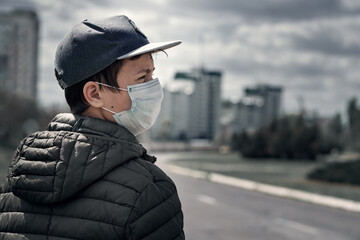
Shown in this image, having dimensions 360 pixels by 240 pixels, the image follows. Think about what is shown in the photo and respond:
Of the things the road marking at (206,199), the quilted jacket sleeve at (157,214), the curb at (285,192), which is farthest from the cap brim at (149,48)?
the road marking at (206,199)

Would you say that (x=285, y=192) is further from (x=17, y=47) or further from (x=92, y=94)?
(x=17, y=47)

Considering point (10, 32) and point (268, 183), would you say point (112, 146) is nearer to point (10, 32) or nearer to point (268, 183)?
point (268, 183)

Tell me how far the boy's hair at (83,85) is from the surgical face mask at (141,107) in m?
0.03

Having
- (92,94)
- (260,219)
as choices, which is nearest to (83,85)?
(92,94)

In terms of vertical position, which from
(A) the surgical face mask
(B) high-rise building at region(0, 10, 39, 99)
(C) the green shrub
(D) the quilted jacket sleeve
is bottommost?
(C) the green shrub

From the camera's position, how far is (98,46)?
74.9 inches

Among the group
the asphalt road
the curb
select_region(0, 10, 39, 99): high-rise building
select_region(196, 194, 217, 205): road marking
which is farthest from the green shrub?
select_region(0, 10, 39, 99): high-rise building

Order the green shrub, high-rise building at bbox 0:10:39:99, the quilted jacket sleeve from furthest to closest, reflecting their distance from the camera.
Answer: high-rise building at bbox 0:10:39:99, the green shrub, the quilted jacket sleeve

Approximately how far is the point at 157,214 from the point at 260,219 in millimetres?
14215

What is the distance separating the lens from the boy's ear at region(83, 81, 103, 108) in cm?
199

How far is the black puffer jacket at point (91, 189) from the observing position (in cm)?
169

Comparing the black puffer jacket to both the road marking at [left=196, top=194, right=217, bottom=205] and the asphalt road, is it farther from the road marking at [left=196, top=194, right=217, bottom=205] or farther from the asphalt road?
the road marking at [left=196, top=194, right=217, bottom=205]

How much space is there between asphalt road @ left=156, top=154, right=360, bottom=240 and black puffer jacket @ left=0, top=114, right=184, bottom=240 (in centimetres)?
1060

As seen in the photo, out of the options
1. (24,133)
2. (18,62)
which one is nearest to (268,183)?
(24,133)
